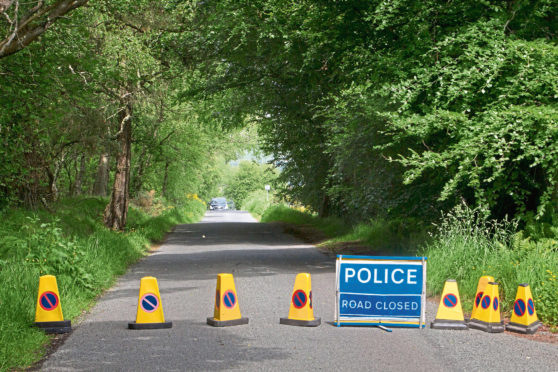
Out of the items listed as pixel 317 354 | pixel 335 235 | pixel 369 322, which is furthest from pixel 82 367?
pixel 335 235

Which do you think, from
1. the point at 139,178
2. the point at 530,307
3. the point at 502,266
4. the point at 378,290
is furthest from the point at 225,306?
the point at 139,178

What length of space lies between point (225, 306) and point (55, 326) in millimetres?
2099

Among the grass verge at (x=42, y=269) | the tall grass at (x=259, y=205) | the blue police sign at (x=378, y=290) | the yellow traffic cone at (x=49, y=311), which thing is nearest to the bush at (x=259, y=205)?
the tall grass at (x=259, y=205)

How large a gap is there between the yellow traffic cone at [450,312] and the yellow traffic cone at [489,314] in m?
0.19

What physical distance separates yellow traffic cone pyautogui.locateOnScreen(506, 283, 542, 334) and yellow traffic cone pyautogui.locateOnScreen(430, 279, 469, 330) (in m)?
0.60

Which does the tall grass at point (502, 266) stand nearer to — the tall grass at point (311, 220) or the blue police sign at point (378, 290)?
the blue police sign at point (378, 290)

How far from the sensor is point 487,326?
8.86 m

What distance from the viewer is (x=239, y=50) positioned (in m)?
21.0

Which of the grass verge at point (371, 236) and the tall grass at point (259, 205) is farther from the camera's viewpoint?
the tall grass at point (259, 205)

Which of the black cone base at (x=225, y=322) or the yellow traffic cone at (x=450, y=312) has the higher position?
the yellow traffic cone at (x=450, y=312)

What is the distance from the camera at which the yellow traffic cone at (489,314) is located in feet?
29.1

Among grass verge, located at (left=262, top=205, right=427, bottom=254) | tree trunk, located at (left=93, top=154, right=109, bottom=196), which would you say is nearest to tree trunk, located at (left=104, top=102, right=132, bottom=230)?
grass verge, located at (left=262, top=205, right=427, bottom=254)

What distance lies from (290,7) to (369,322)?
11.7 m

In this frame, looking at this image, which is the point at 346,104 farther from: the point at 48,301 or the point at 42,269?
the point at 48,301
